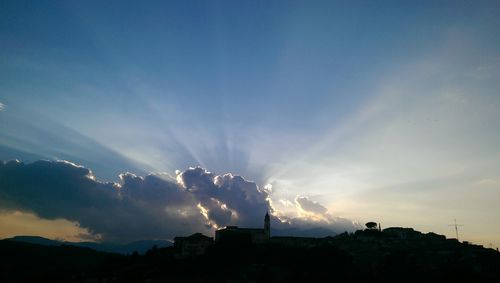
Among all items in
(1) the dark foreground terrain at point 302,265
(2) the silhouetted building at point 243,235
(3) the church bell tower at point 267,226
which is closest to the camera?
(1) the dark foreground terrain at point 302,265

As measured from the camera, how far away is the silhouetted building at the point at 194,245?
105 metres

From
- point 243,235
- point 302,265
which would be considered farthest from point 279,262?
point 243,235

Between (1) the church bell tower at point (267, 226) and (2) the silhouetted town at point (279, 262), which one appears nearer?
(2) the silhouetted town at point (279, 262)

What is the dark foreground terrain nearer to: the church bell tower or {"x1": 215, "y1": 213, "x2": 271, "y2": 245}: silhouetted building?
{"x1": 215, "y1": 213, "x2": 271, "y2": 245}: silhouetted building

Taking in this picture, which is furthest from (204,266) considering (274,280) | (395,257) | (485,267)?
(485,267)

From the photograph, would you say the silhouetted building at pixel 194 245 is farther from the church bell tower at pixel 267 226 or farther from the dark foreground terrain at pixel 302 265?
the church bell tower at pixel 267 226

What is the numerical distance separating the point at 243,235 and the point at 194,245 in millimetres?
13599

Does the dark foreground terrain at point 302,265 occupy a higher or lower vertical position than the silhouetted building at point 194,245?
lower

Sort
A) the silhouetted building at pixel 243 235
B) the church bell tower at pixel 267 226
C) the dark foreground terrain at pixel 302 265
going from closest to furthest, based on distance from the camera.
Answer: the dark foreground terrain at pixel 302 265 → the silhouetted building at pixel 243 235 → the church bell tower at pixel 267 226

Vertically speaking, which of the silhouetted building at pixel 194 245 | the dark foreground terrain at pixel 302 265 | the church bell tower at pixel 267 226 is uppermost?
the church bell tower at pixel 267 226

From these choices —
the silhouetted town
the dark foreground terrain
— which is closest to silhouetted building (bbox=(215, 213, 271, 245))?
the silhouetted town

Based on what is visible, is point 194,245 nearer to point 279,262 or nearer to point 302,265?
point 279,262

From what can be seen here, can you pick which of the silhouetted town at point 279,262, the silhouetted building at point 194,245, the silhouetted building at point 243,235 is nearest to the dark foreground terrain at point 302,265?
the silhouetted town at point 279,262

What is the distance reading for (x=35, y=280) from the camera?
99.5m
